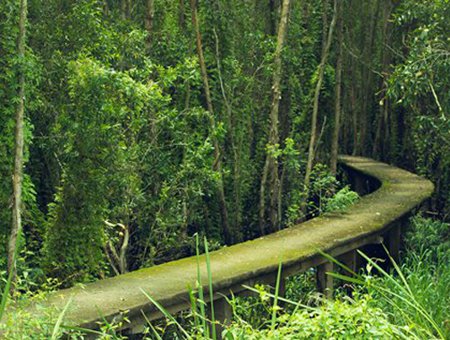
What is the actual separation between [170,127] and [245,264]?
12.2ft

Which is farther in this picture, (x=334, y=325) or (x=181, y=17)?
(x=181, y=17)

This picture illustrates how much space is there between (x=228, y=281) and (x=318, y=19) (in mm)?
9911

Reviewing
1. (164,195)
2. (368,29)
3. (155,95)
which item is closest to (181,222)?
(164,195)

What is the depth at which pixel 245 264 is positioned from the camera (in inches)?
354

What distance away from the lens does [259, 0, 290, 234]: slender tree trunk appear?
46.4 ft

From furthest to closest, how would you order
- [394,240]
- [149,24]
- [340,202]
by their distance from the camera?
[340,202] → [149,24] → [394,240]

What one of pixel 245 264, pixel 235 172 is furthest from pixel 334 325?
pixel 235 172

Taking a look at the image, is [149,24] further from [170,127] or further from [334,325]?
[334,325]

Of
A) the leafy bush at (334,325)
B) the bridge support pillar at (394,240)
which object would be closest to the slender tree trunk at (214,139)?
the bridge support pillar at (394,240)

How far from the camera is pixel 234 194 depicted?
50.3ft

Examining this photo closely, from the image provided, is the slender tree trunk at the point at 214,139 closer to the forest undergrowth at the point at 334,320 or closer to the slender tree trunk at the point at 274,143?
the slender tree trunk at the point at 274,143

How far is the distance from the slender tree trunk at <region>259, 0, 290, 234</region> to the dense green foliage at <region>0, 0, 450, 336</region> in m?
0.08

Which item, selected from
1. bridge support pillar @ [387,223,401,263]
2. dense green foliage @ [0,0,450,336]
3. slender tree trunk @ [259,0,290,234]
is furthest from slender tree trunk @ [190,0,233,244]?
bridge support pillar @ [387,223,401,263]

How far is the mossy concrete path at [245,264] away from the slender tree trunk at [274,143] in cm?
169
